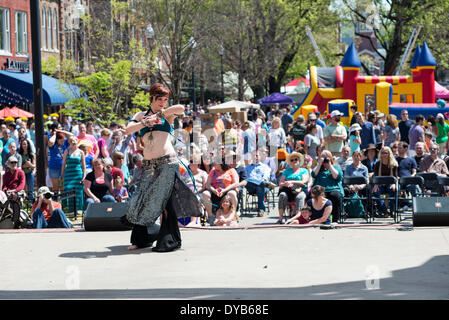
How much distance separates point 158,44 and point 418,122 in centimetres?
1337

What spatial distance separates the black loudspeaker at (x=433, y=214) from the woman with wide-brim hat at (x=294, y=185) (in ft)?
11.4

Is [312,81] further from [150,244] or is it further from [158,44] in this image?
[150,244]

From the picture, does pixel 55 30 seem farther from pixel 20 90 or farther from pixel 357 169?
pixel 357 169

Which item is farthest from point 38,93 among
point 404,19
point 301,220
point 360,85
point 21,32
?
point 404,19

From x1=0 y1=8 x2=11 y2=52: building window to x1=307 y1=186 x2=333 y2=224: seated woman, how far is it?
25.7 m

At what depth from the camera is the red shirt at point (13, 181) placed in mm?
15492

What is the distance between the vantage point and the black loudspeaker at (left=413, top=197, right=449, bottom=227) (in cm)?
1078

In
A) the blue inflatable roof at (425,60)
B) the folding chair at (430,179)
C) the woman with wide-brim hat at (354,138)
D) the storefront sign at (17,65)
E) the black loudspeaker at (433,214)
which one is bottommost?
the black loudspeaker at (433,214)

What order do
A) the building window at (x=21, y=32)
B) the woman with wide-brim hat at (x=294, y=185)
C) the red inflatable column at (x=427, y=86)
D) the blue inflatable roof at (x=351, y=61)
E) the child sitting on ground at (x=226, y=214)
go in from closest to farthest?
the child sitting on ground at (x=226, y=214)
the woman with wide-brim hat at (x=294, y=185)
the red inflatable column at (x=427, y=86)
the blue inflatable roof at (x=351, y=61)
the building window at (x=21, y=32)

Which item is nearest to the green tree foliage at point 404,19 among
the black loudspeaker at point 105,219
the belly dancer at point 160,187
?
the black loudspeaker at point 105,219

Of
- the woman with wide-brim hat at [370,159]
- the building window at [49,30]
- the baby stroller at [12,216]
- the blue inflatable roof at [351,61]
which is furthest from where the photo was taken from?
the building window at [49,30]

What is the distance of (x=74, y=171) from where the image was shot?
15.7 meters

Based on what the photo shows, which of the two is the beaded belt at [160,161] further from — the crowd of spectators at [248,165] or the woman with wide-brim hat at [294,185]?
the woman with wide-brim hat at [294,185]

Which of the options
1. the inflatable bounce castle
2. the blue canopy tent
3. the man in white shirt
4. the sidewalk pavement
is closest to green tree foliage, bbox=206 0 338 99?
the blue canopy tent
